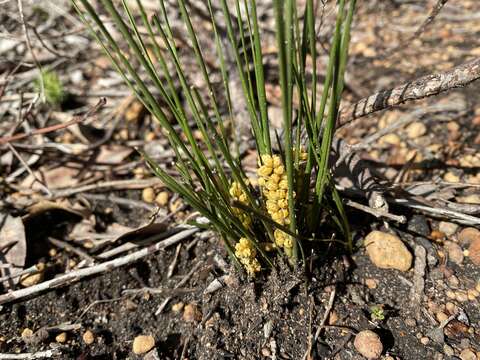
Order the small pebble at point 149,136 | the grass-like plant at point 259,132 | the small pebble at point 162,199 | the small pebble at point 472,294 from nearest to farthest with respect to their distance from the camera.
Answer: the grass-like plant at point 259,132 < the small pebble at point 472,294 < the small pebble at point 162,199 < the small pebble at point 149,136

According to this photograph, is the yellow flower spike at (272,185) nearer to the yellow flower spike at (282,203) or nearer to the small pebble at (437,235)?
the yellow flower spike at (282,203)

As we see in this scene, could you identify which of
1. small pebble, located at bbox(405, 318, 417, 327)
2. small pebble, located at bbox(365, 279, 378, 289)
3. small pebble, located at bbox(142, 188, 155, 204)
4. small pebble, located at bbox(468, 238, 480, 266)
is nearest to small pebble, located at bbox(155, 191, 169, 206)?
small pebble, located at bbox(142, 188, 155, 204)

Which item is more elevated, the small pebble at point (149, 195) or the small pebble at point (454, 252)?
the small pebble at point (149, 195)

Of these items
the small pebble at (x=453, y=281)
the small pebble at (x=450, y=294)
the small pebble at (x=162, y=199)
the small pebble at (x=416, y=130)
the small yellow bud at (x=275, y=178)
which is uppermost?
the small yellow bud at (x=275, y=178)

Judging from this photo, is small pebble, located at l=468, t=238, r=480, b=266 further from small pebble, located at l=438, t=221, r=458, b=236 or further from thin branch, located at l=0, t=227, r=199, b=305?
thin branch, located at l=0, t=227, r=199, b=305

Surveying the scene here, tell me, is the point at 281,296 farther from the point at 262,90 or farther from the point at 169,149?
the point at 169,149

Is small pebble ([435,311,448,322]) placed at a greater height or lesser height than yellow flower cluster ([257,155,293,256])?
lesser

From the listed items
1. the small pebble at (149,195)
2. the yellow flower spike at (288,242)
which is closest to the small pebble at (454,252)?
the yellow flower spike at (288,242)
